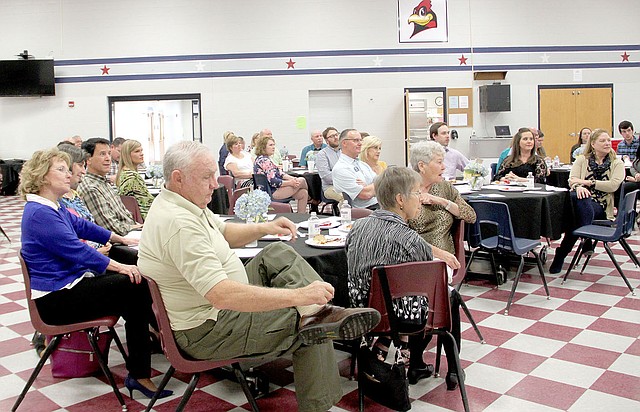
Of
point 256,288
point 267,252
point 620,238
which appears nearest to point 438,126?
point 620,238

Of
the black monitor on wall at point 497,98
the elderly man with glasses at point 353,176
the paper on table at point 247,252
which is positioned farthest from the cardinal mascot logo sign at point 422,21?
the paper on table at point 247,252

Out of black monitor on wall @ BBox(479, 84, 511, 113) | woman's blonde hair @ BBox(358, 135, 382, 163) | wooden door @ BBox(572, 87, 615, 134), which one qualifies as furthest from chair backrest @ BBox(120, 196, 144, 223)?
wooden door @ BBox(572, 87, 615, 134)

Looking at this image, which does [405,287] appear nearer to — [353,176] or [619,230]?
[353,176]

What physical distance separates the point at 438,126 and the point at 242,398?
4.73 m

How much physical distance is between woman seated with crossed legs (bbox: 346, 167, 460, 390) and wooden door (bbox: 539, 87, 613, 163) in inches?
453

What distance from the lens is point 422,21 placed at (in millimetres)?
13078

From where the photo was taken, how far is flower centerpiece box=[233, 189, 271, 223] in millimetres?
3830

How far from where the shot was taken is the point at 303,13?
1296cm

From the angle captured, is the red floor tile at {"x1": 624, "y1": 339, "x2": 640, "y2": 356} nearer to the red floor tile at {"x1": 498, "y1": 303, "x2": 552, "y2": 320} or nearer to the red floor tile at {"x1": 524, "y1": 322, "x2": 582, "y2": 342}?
the red floor tile at {"x1": 524, "y1": 322, "x2": 582, "y2": 342}

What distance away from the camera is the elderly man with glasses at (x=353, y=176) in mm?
5490

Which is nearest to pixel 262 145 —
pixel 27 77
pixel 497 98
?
pixel 497 98

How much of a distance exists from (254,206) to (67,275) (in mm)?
1183

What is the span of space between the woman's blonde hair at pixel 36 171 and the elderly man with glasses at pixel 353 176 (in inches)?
108

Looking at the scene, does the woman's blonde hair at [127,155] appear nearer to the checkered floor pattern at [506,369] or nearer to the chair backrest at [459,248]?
the checkered floor pattern at [506,369]
